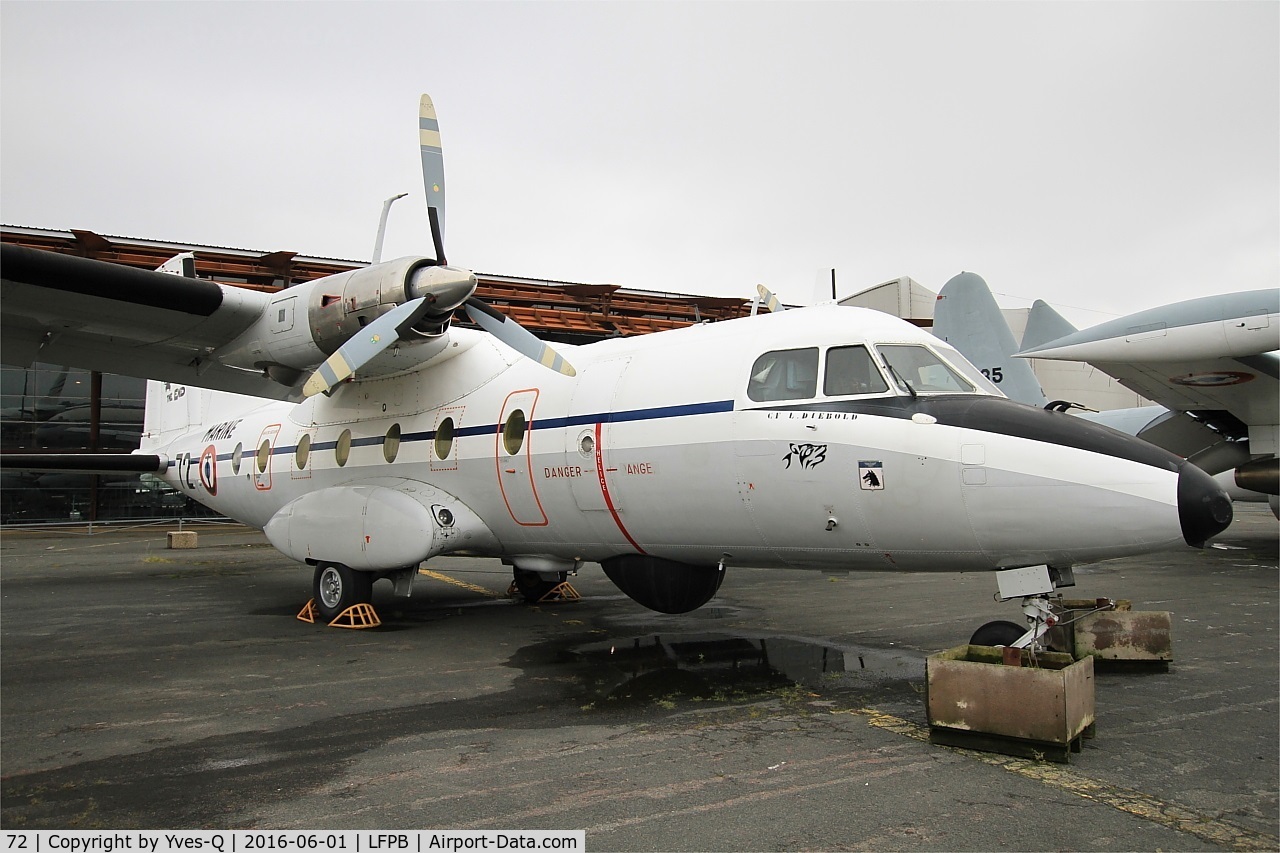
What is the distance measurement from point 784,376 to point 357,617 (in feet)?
19.7

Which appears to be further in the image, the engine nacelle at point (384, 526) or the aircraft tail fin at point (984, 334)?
the aircraft tail fin at point (984, 334)

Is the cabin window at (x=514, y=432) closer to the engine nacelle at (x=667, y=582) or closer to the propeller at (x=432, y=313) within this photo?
the propeller at (x=432, y=313)

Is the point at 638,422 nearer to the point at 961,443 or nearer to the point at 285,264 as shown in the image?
the point at 961,443

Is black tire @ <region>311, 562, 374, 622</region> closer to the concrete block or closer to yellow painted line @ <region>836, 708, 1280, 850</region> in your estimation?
yellow painted line @ <region>836, 708, 1280, 850</region>

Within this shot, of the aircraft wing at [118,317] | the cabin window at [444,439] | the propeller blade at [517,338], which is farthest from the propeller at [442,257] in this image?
the aircraft wing at [118,317]

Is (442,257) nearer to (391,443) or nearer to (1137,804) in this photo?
(391,443)

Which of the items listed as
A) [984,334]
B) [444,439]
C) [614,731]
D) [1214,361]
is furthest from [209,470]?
[1214,361]

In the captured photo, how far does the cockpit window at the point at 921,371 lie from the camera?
21.0 ft

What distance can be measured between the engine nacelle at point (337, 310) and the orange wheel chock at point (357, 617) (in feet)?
9.39

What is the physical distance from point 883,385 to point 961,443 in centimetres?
82

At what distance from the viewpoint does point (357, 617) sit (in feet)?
32.2

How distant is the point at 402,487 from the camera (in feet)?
32.0

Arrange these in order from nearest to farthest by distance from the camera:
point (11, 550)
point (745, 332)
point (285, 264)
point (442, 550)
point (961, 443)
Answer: point (961, 443) < point (745, 332) < point (442, 550) < point (11, 550) < point (285, 264)

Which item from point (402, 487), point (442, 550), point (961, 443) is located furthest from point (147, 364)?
point (961, 443)
